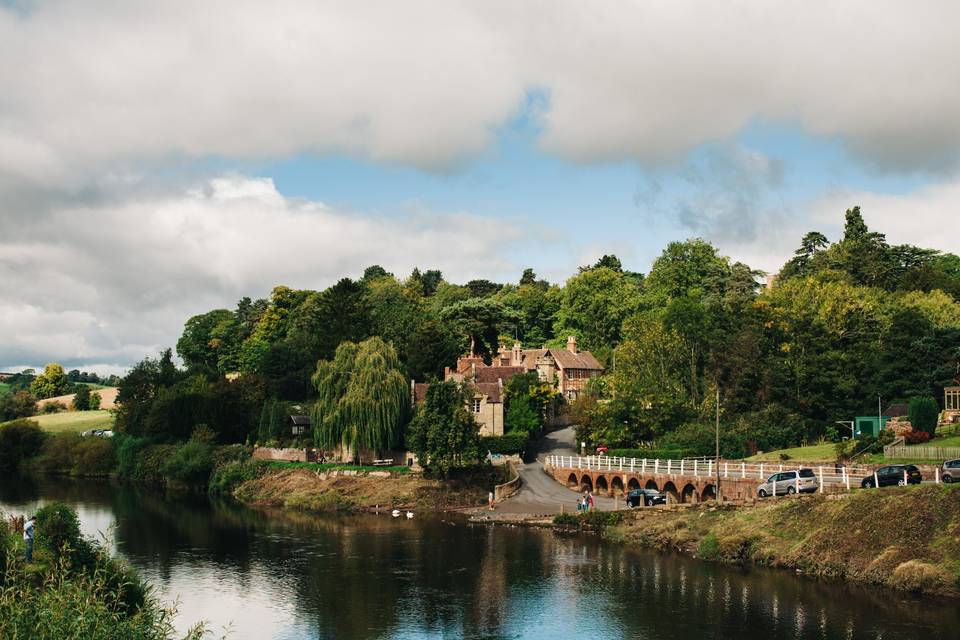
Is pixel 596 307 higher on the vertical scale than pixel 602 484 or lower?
higher

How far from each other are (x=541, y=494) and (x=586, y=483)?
4.29 m

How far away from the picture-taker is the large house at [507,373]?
9031 centimetres

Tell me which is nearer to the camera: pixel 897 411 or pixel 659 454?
pixel 897 411

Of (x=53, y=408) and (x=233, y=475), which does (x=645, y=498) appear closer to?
(x=233, y=475)

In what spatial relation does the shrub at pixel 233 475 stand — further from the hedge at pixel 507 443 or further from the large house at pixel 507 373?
the hedge at pixel 507 443

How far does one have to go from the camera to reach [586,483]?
75875 millimetres

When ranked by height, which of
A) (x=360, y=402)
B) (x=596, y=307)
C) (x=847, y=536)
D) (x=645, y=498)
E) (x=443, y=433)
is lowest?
(x=847, y=536)

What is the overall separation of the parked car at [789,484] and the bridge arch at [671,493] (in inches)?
372

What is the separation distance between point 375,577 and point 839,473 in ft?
100

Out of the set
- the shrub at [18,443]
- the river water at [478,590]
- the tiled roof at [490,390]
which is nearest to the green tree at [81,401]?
the shrub at [18,443]

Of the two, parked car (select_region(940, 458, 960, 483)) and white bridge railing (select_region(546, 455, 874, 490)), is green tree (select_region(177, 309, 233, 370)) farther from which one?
parked car (select_region(940, 458, 960, 483))

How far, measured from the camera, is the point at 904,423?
2702 inches

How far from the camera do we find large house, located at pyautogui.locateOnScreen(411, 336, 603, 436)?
90312 millimetres

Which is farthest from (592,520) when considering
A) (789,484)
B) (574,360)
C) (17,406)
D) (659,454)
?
(17,406)
